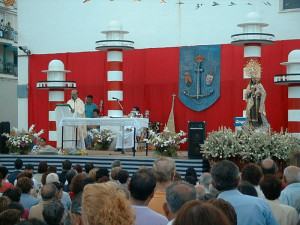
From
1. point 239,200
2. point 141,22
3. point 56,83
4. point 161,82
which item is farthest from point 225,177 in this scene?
point 141,22

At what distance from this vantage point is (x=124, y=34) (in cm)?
2005

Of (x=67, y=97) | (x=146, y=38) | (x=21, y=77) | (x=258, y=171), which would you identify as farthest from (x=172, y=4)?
(x=258, y=171)

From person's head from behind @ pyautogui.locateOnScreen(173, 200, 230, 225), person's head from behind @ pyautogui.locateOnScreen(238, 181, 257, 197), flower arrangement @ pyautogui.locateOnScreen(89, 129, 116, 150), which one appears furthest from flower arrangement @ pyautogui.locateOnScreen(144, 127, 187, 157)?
person's head from behind @ pyautogui.locateOnScreen(173, 200, 230, 225)

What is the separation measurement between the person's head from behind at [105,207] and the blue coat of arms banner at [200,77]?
15000 mm

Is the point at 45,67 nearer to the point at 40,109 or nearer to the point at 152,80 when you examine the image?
the point at 40,109

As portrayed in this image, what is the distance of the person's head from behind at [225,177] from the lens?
4.89m

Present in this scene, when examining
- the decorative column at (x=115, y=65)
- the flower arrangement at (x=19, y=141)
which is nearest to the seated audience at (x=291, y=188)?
the flower arrangement at (x=19, y=141)

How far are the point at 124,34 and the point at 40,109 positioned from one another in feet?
13.6

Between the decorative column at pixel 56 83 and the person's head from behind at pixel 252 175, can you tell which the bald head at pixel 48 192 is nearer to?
the person's head from behind at pixel 252 175

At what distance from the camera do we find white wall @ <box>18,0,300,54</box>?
714 inches

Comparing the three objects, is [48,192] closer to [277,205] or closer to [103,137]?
[277,205]

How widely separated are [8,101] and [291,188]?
85.9 ft

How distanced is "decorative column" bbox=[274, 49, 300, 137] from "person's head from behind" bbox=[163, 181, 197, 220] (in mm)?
12474

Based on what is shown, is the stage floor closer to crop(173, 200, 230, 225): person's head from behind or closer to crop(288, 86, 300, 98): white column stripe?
crop(288, 86, 300, 98): white column stripe
